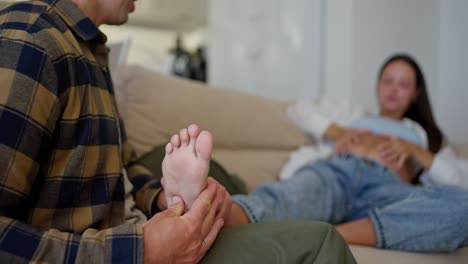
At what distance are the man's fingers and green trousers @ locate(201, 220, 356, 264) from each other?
1.5 inches

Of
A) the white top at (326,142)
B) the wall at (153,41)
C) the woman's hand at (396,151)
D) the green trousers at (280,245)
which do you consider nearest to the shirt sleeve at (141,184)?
the green trousers at (280,245)

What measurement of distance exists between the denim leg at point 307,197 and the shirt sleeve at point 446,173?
0.33m

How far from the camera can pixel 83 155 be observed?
522mm

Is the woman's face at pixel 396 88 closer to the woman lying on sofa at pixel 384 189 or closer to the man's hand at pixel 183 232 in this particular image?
the woman lying on sofa at pixel 384 189

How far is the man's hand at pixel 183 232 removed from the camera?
0.45m

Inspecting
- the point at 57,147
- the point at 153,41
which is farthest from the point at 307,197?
the point at 153,41

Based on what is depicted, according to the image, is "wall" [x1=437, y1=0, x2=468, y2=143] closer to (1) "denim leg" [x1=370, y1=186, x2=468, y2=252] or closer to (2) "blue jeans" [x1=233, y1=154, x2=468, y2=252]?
(2) "blue jeans" [x1=233, y1=154, x2=468, y2=252]

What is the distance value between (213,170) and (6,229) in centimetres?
54

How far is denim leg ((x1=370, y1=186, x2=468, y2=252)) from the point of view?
2.54ft

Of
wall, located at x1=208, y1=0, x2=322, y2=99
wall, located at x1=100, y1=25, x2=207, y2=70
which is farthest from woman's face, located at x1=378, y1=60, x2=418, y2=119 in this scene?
wall, located at x1=100, y1=25, x2=207, y2=70

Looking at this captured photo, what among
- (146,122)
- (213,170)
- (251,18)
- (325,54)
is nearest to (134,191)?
(213,170)

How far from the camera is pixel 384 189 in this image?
1.03m

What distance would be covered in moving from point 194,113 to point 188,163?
30.7 inches

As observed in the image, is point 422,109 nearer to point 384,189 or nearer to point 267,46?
point 384,189
